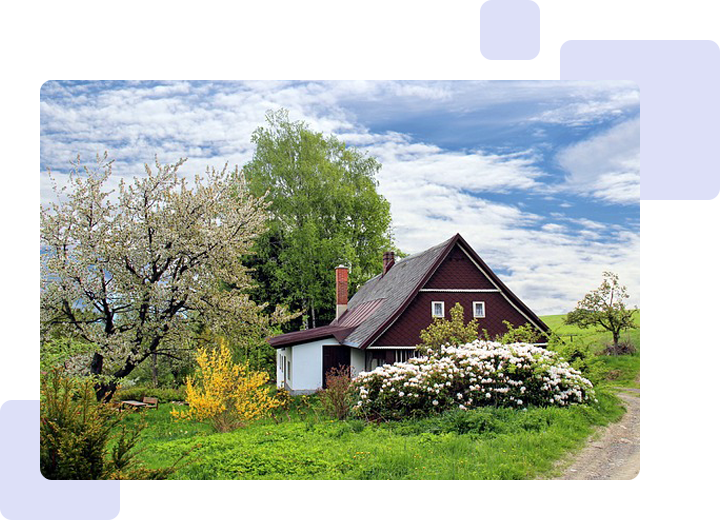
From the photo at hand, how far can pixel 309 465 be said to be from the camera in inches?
201

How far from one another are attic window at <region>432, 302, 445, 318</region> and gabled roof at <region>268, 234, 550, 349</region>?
37 centimetres

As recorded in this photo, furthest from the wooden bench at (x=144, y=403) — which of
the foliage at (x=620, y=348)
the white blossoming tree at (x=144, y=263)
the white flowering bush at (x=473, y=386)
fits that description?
the foliage at (x=620, y=348)

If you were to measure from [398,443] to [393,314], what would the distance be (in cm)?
364

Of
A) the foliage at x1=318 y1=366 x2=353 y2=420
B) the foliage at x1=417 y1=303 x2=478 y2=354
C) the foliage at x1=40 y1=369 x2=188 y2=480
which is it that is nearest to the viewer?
the foliage at x1=40 y1=369 x2=188 y2=480

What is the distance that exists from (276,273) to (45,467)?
5.72m

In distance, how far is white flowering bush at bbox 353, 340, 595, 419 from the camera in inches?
313

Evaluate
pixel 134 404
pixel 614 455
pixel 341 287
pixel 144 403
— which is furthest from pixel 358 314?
pixel 614 455

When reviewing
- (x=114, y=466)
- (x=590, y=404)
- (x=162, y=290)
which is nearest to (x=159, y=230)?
(x=162, y=290)

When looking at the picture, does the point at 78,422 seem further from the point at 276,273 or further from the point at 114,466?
the point at 276,273

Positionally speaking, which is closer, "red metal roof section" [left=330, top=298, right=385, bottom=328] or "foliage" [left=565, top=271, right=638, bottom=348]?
"foliage" [left=565, top=271, right=638, bottom=348]

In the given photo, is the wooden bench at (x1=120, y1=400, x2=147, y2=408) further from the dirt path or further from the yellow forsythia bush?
the dirt path

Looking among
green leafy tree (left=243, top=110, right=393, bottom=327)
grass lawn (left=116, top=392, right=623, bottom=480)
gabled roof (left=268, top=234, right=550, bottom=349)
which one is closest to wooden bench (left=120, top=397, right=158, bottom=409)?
grass lawn (left=116, top=392, right=623, bottom=480)

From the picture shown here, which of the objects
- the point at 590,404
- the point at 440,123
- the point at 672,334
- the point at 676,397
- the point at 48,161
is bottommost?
the point at 590,404

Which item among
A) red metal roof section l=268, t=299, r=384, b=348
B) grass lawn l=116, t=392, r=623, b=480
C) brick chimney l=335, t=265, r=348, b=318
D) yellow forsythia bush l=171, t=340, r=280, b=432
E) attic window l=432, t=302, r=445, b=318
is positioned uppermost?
brick chimney l=335, t=265, r=348, b=318
